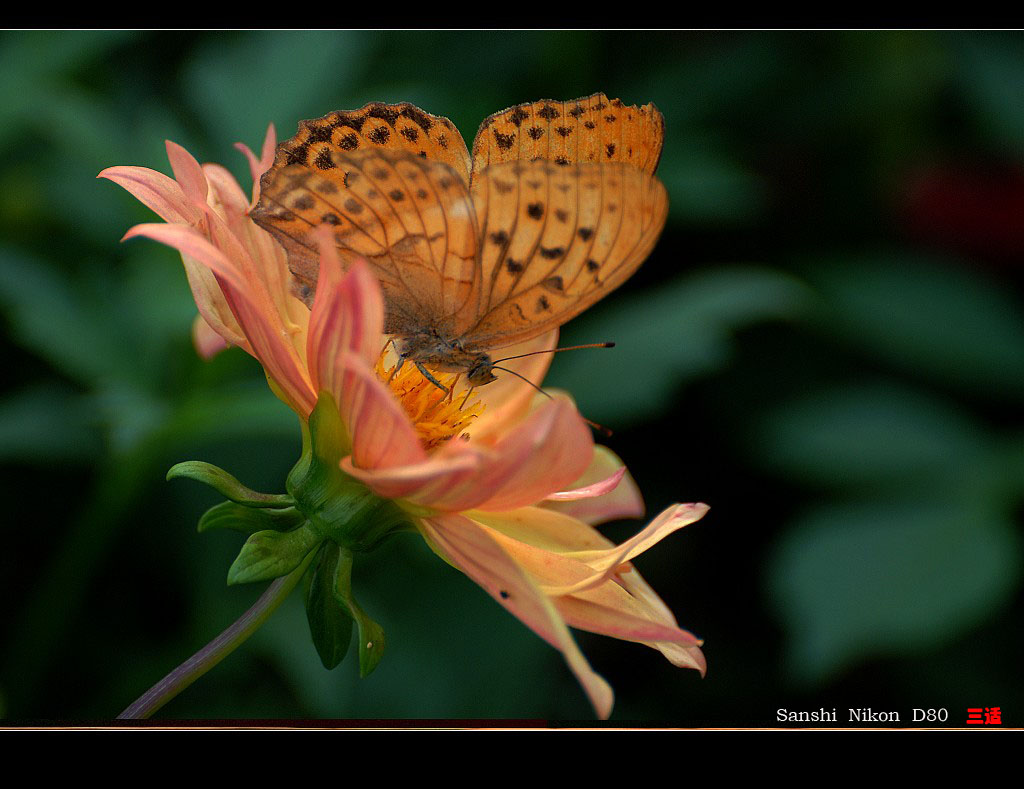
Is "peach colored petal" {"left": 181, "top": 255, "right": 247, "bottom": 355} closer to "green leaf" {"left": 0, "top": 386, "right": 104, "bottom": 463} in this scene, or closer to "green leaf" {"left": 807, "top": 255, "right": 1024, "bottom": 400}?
"green leaf" {"left": 0, "top": 386, "right": 104, "bottom": 463}

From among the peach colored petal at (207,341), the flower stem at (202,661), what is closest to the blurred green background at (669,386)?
the peach colored petal at (207,341)

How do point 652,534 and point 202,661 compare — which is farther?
point 652,534

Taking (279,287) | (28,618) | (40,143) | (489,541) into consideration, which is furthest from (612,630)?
(40,143)

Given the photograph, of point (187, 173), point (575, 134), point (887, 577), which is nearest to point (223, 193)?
point (187, 173)

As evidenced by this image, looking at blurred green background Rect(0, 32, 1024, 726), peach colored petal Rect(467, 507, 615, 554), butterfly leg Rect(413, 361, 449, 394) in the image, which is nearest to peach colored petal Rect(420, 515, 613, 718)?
peach colored petal Rect(467, 507, 615, 554)

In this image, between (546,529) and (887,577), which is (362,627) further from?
(887,577)

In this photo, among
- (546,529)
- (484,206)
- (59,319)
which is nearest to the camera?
(484,206)

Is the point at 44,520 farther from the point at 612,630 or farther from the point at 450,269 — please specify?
the point at 612,630
